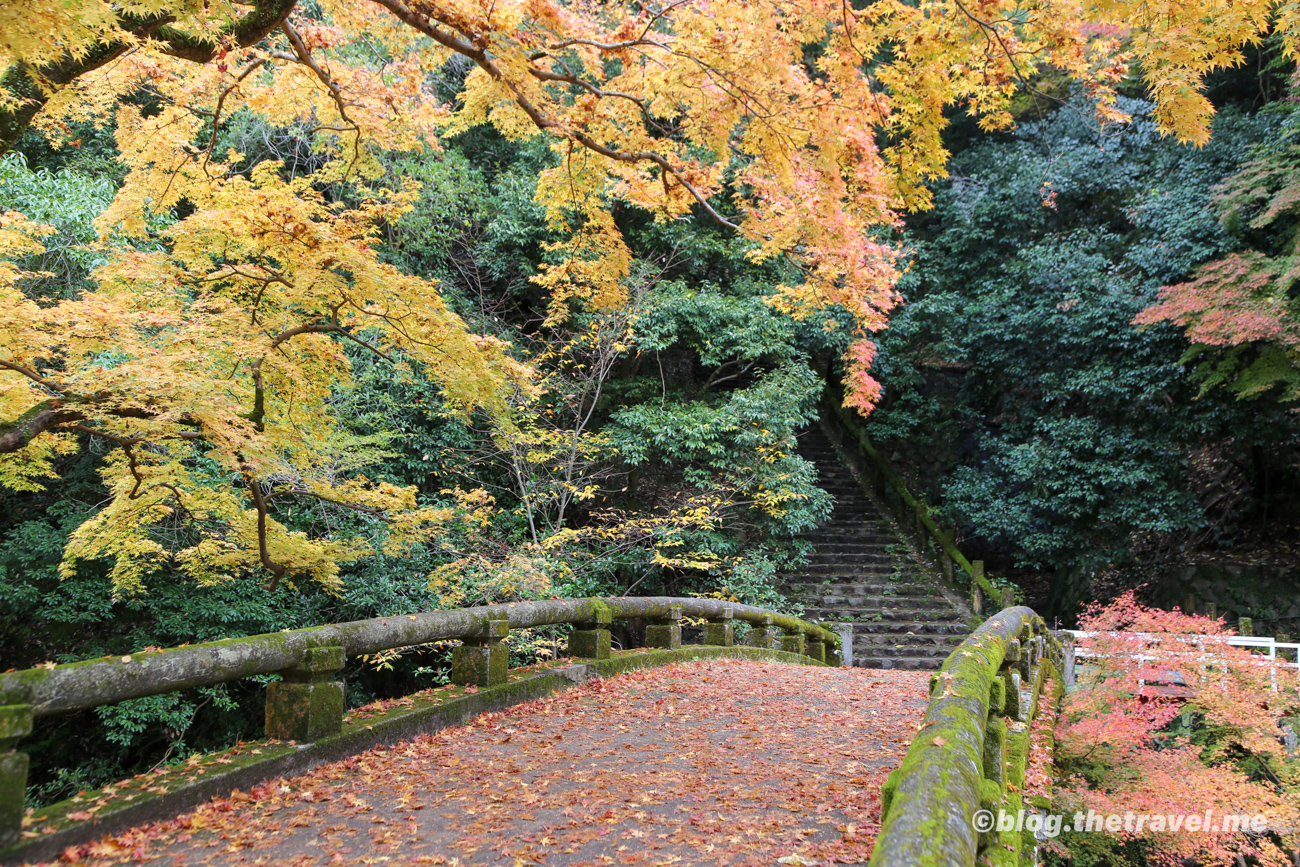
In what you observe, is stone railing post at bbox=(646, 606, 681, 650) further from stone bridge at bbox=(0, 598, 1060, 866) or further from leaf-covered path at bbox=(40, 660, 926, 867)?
leaf-covered path at bbox=(40, 660, 926, 867)

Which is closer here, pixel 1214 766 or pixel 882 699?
pixel 882 699

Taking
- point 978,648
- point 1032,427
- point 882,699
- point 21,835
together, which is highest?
point 1032,427

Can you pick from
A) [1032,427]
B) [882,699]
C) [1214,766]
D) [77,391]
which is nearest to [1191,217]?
[1032,427]

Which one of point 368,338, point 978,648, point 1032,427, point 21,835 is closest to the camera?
point 21,835

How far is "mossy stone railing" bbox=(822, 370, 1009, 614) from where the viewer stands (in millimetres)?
13930

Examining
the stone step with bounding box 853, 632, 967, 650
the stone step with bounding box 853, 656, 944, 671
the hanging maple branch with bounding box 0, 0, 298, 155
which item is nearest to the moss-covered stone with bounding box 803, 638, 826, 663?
the stone step with bounding box 853, 656, 944, 671

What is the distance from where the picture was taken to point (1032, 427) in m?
14.8

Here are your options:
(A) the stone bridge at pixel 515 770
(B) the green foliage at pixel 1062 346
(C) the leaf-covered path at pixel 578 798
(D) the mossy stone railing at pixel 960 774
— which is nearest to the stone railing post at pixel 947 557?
(B) the green foliage at pixel 1062 346

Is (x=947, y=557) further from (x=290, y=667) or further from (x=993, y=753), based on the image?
(x=290, y=667)

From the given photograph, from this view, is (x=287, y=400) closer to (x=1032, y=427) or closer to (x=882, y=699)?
(x=882, y=699)

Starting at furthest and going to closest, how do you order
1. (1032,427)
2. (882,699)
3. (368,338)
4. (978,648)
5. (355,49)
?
(1032,427), (355,49), (368,338), (882,699), (978,648)

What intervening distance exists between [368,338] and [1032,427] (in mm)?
12559

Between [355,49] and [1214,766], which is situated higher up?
[355,49]

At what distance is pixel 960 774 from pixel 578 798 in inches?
76.2
